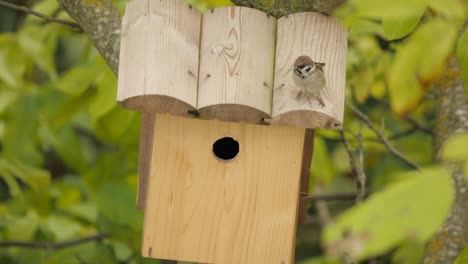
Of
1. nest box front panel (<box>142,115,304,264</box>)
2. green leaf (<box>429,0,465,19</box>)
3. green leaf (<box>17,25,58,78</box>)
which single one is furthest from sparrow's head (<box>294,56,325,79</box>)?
green leaf (<box>17,25,58,78</box>)

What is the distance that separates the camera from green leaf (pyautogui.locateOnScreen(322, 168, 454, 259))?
119 centimetres

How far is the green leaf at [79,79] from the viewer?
3.41 meters

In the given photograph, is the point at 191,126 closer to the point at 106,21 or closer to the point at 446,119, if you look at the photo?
the point at 106,21

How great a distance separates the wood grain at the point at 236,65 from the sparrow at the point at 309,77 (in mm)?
119

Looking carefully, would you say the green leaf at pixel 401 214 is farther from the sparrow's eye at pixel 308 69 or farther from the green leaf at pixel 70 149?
the green leaf at pixel 70 149

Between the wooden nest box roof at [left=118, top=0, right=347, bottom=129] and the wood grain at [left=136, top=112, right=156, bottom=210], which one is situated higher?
the wooden nest box roof at [left=118, top=0, right=347, bottom=129]

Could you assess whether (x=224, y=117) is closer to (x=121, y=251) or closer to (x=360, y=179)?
(x=360, y=179)

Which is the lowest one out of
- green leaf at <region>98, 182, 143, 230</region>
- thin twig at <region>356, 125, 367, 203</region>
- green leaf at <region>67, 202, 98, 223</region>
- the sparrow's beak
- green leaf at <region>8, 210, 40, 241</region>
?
green leaf at <region>8, 210, 40, 241</region>

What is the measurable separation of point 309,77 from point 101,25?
2.52ft

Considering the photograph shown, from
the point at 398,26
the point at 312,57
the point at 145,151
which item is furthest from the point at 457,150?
the point at 145,151

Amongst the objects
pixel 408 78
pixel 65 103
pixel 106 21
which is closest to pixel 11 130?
pixel 65 103

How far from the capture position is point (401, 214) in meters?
1.20

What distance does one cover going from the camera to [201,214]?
277 centimetres

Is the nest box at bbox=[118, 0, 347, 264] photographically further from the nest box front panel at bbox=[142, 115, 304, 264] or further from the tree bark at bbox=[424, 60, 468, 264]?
the tree bark at bbox=[424, 60, 468, 264]
